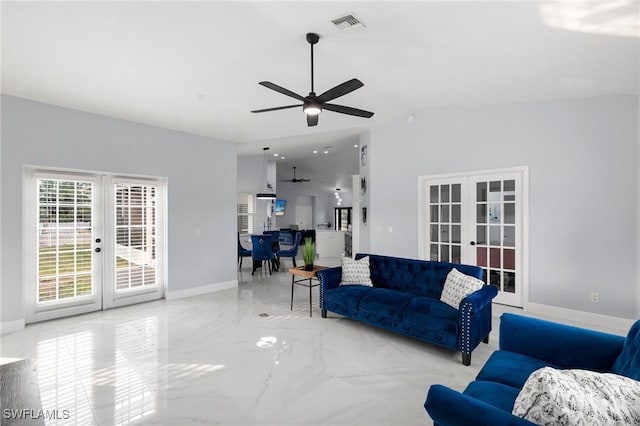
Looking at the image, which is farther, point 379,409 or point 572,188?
point 572,188

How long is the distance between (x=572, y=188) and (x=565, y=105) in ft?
3.47

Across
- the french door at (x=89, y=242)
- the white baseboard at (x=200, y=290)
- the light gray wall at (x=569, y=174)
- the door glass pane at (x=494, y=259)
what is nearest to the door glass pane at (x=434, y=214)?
the light gray wall at (x=569, y=174)

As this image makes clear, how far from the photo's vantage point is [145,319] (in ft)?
14.0

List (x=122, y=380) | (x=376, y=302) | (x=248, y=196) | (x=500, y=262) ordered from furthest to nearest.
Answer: (x=248, y=196) < (x=500, y=262) < (x=376, y=302) < (x=122, y=380)

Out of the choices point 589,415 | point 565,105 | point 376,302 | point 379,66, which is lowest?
point 376,302

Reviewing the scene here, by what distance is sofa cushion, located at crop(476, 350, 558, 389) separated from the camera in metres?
1.87

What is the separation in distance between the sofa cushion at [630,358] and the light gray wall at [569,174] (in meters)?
2.64

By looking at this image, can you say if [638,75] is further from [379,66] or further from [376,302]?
[376,302]

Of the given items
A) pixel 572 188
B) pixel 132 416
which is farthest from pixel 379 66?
pixel 132 416

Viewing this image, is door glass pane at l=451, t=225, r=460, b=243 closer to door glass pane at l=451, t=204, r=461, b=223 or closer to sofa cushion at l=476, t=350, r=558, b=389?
door glass pane at l=451, t=204, r=461, b=223

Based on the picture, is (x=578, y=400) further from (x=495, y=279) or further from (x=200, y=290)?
(x=200, y=290)

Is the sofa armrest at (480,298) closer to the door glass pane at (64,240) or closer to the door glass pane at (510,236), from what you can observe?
the door glass pane at (510,236)

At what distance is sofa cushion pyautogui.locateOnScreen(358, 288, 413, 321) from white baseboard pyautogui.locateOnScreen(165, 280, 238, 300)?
124 inches

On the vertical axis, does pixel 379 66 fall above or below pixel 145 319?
above
